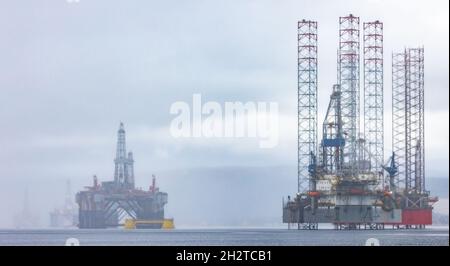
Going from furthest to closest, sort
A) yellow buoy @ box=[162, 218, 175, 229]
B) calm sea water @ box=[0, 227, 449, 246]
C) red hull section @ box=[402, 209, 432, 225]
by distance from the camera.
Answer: yellow buoy @ box=[162, 218, 175, 229] → red hull section @ box=[402, 209, 432, 225] → calm sea water @ box=[0, 227, 449, 246]

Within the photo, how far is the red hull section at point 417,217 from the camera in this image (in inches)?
4023

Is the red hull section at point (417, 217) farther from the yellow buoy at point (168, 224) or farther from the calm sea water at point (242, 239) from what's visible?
the calm sea water at point (242, 239)

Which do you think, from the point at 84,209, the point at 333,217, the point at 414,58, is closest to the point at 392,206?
the point at 333,217

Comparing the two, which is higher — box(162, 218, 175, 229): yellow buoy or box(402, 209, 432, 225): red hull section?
box(402, 209, 432, 225): red hull section

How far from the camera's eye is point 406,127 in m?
99.3

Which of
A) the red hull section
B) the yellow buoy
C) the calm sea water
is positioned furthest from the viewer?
the yellow buoy

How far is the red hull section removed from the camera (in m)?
102

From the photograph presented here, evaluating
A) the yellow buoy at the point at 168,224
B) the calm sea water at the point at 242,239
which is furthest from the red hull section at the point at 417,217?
the calm sea water at the point at 242,239

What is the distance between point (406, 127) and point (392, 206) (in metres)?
7.27

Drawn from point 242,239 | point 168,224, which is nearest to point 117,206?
point 168,224

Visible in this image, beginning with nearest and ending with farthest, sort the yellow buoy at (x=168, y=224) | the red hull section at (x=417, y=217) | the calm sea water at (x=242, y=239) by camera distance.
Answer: the calm sea water at (x=242, y=239) < the red hull section at (x=417, y=217) < the yellow buoy at (x=168, y=224)

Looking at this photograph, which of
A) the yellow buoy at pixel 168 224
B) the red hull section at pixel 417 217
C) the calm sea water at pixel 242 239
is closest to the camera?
the calm sea water at pixel 242 239

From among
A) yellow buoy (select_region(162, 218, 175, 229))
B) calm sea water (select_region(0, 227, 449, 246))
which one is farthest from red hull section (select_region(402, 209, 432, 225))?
calm sea water (select_region(0, 227, 449, 246))

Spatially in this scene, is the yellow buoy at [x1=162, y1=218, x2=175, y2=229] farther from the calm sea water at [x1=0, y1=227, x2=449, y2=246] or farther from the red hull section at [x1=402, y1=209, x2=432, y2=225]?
the calm sea water at [x1=0, y1=227, x2=449, y2=246]
